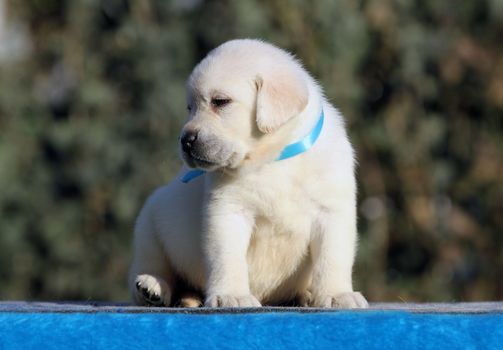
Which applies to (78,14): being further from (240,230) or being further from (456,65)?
(240,230)

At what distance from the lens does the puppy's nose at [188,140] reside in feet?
12.3

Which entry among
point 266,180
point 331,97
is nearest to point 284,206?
point 266,180

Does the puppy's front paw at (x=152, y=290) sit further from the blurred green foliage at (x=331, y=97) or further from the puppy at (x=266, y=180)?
the blurred green foliage at (x=331, y=97)

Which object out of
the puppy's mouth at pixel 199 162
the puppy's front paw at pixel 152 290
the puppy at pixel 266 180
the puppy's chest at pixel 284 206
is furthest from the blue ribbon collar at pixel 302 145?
the puppy's front paw at pixel 152 290

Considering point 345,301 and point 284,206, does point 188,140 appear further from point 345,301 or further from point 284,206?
point 345,301

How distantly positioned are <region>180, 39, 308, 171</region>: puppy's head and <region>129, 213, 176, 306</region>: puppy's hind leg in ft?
1.72

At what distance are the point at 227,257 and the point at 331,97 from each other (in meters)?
5.01

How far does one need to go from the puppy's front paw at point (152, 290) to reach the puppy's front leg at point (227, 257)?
1.27 feet

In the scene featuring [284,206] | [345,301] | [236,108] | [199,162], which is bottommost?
[345,301]

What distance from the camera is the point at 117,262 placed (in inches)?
348

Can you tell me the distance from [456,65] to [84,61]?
315cm

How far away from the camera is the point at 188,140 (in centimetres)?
376

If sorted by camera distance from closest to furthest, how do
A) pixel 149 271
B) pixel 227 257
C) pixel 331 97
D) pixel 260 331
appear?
1. pixel 260 331
2. pixel 227 257
3. pixel 149 271
4. pixel 331 97

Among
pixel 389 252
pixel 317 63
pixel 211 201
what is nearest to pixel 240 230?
pixel 211 201
